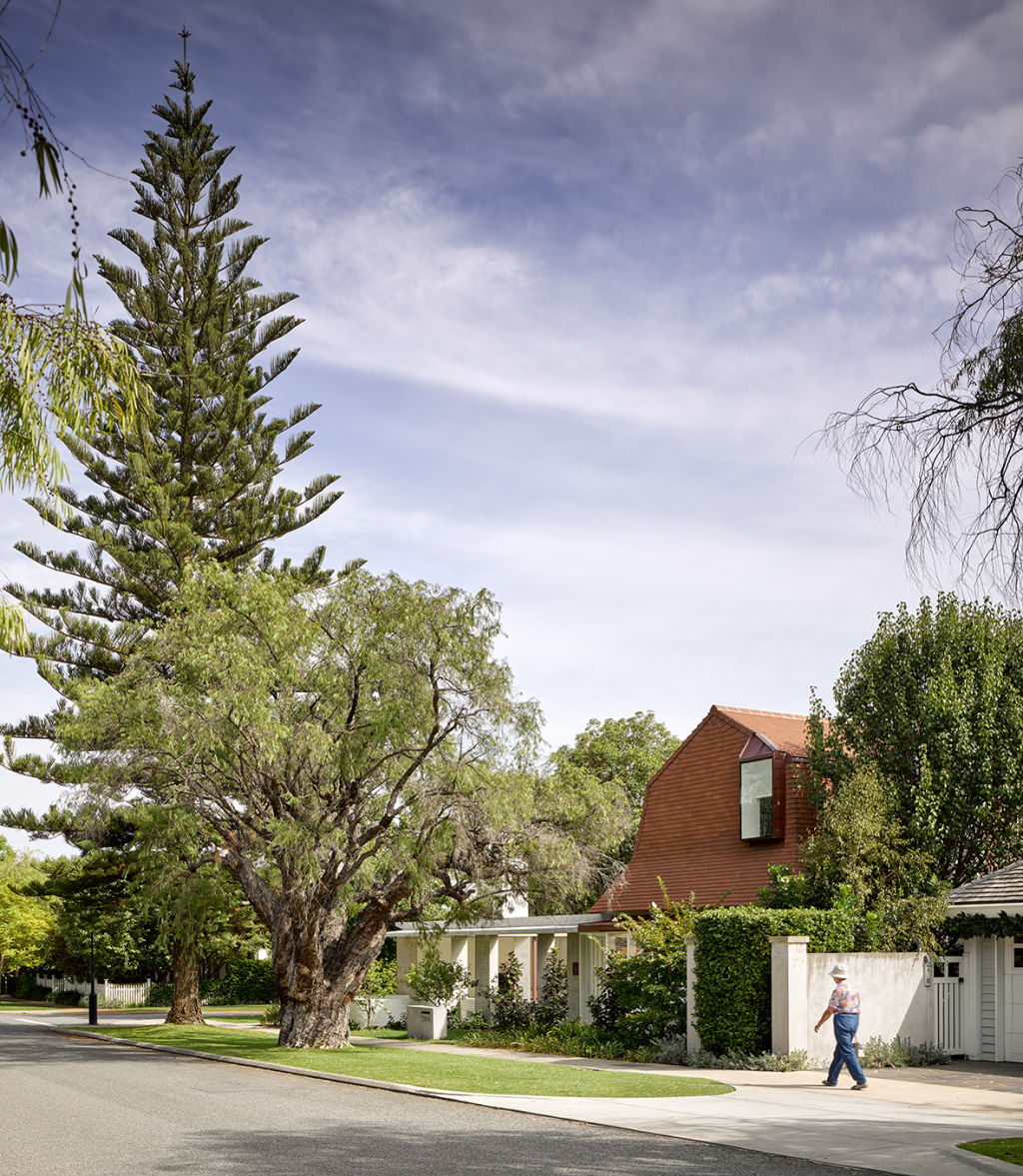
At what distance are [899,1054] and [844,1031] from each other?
360 cm

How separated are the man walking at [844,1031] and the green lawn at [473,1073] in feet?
4.49

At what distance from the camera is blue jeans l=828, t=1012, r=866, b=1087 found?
14953mm

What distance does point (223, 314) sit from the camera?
33.0 meters

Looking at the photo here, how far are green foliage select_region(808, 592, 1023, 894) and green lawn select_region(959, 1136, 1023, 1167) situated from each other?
36.5ft

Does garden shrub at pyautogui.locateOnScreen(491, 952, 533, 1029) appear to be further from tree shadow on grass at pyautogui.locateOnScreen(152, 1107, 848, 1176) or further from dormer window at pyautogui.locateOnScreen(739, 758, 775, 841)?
tree shadow on grass at pyautogui.locateOnScreen(152, 1107, 848, 1176)

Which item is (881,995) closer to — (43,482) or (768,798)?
(768,798)

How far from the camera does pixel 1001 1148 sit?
33.1 ft

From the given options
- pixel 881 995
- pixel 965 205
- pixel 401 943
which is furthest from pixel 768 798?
pixel 965 205

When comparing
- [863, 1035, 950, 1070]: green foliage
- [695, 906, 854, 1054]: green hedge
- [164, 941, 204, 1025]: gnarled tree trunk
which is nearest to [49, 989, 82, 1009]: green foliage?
[164, 941, 204, 1025]: gnarled tree trunk

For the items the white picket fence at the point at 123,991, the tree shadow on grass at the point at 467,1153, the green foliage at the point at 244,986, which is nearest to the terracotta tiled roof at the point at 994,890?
the tree shadow on grass at the point at 467,1153

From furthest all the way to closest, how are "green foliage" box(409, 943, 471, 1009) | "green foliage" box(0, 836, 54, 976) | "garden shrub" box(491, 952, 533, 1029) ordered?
"green foliage" box(0, 836, 54, 976), "green foliage" box(409, 943, 471, 1009), "garden shrub" box(491, 952, 533, 1029)

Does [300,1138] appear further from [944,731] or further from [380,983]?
[380,983]

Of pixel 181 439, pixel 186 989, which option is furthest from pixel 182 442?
pixel 186 989

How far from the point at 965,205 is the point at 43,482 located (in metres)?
6.49
